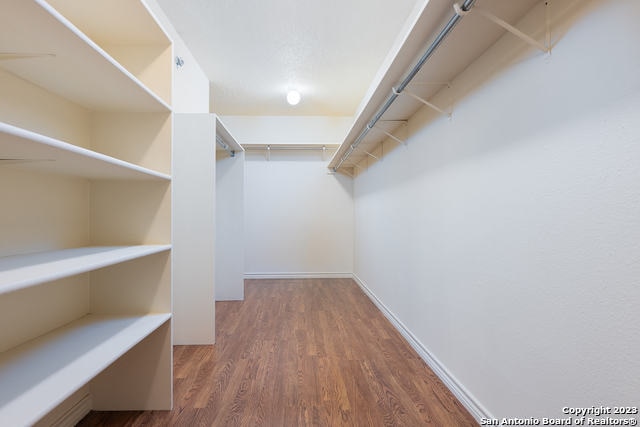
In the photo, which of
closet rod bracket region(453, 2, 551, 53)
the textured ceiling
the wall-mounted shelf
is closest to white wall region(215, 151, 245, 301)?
the textured ceiling

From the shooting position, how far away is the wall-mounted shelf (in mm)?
1084

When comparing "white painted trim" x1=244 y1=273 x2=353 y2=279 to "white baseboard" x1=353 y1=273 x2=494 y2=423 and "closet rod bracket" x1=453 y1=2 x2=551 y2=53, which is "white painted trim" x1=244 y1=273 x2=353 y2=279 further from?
"closet rod bracket" x1=453 y1=2 x2=551 y2=53

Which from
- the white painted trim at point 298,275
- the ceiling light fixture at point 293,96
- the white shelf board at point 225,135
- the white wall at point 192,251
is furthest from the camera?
the white painted trim at point 298,275

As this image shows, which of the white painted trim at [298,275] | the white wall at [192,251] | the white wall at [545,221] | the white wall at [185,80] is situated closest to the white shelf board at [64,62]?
the white wall at [192,251]

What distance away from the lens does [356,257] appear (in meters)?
4.58

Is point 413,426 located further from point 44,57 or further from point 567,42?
point 44,57

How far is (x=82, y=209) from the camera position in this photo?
4.65ft

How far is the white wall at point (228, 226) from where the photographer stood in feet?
11.4

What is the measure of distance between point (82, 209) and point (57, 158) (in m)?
0.59

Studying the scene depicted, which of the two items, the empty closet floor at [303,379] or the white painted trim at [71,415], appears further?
the empty closet floor at [303,379]

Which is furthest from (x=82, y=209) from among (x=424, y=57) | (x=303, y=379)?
(x=424, y=57)

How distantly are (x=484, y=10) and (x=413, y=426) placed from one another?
1.90 m

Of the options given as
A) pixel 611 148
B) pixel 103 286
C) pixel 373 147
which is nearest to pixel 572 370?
pixel 611 148

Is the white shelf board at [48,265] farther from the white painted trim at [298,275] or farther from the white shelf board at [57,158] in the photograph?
the white painted trim at [298,275]
